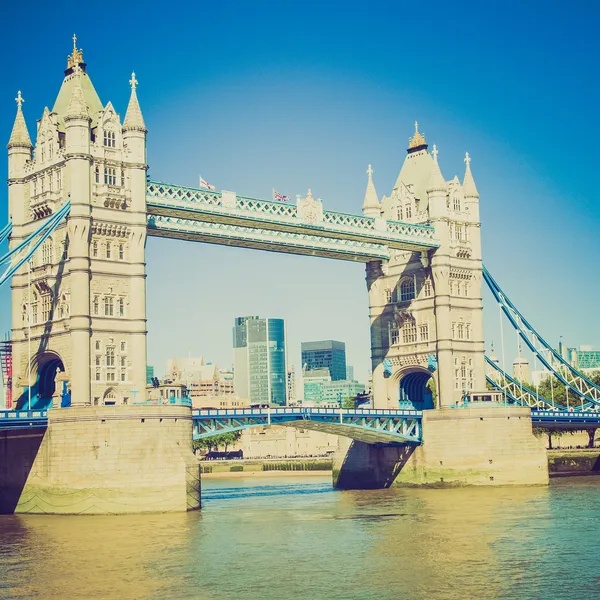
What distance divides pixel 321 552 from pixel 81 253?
1190 inches

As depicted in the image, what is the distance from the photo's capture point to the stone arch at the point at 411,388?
99.6 meters

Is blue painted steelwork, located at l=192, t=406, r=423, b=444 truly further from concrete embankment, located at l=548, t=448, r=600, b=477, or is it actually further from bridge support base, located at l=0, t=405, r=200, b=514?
concrete embankment, located at l=548, t=448, r=600, b=477

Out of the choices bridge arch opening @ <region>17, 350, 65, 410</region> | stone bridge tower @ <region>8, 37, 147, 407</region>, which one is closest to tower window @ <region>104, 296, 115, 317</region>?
stone bridge tower @ <region>8, 37, 147, 407</region>

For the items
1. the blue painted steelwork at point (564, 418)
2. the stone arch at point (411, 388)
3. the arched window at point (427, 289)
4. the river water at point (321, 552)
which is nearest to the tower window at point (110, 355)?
the river water at point (321, 552)

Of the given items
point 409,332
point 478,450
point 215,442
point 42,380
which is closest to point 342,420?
point 478,450

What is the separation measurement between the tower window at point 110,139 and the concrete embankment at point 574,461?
60.5 metres

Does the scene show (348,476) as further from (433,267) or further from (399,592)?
(399,592)

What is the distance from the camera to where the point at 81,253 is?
2884 inches

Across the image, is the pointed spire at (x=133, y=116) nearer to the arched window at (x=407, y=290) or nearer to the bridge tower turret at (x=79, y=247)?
the bridge tower turret at (x=79, y=247)

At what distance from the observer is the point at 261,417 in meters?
81.6

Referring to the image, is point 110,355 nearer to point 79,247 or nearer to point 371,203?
point 79,247

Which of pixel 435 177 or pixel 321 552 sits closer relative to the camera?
pixel 321 552

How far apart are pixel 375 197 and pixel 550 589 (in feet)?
201

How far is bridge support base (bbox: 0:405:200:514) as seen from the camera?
223 ft
